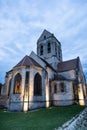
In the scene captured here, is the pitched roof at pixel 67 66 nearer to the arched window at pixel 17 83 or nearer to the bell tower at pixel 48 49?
the bell tower at pixel 48 49

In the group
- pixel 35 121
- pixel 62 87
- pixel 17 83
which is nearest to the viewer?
pixel 35 121

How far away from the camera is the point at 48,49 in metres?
32.0

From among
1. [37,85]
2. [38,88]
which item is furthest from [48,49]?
[38,88]

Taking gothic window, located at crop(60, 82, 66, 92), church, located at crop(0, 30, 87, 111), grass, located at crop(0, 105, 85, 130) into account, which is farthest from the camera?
gothic window, located at crop(60, 82, 66, 92)

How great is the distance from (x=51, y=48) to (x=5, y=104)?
18.0m

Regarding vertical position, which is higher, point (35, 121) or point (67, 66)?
point (67, 66)

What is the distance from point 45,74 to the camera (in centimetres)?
2278

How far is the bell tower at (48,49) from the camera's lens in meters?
30.0

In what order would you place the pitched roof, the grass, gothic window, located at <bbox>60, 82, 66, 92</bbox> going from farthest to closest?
the pitched roof → gothic window, located at <bbox>60, 82, 66, 92</bbox> → the grass

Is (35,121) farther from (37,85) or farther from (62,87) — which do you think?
(62,87)

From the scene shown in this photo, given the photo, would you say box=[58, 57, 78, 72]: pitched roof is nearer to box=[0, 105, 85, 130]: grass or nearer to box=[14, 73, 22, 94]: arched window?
box=[14, 73, 22, 94]: arched window

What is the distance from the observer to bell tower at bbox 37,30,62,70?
30047 mm

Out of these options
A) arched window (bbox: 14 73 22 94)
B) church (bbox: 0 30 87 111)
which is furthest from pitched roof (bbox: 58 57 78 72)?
arched window (bbox: 14 73 22 94)

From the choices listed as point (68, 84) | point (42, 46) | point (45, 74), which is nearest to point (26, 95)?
point (45, 74)
